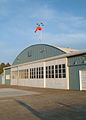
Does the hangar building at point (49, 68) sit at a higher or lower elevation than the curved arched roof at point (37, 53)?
lower

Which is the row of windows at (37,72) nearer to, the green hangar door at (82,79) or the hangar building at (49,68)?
the hangar building at (49,68)

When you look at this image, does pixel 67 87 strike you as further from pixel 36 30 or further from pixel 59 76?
pixel 36 30

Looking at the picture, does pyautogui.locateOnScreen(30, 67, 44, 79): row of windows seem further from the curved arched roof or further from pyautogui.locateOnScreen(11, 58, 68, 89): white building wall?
the curved arched roof

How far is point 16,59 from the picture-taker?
49.4 meters

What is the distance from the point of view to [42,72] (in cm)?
3462

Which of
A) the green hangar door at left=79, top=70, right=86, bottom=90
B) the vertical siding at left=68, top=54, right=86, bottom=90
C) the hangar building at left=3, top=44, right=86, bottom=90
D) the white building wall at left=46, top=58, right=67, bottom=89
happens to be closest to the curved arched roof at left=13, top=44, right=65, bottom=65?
the hangar building at left=3, top=44, right=86, bottom=90

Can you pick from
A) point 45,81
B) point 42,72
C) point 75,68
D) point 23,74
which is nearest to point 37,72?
point 42,72

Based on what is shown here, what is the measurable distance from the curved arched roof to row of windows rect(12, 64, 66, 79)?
85.9 inches

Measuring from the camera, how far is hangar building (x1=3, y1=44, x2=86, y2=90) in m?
25.5

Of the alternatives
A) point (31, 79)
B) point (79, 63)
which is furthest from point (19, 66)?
point (79, 63)

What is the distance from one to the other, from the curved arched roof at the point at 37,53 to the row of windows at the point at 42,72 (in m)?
2.18

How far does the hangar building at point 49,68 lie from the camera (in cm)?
2547

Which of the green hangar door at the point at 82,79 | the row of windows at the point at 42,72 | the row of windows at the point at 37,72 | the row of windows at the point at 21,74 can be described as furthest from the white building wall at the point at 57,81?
the row of windows at the point at 21,74

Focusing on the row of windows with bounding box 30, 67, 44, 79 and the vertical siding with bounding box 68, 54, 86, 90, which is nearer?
the vertical siding with bounding box 68, 54, 86, 90
